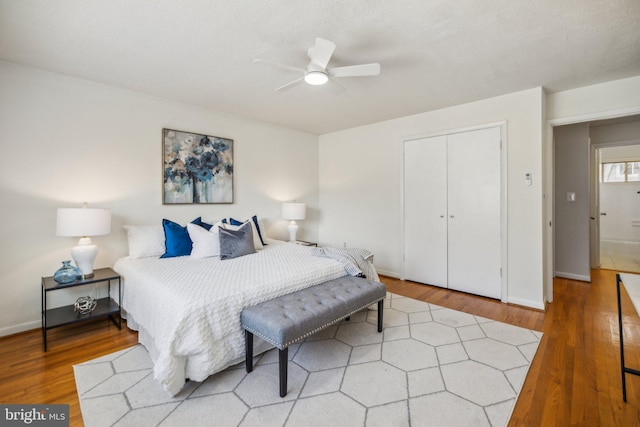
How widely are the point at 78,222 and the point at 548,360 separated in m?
3.92

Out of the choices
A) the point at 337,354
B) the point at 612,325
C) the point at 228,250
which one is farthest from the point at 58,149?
the point at 612,325

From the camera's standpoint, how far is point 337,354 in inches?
88.9

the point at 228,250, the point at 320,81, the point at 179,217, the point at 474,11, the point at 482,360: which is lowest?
the point at 482,360

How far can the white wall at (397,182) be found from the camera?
315cm

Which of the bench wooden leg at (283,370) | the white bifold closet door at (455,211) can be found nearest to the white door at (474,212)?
the white bifold closet door at (455,211)

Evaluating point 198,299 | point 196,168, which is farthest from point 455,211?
point 196,168

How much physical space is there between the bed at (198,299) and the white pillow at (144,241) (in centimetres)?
8

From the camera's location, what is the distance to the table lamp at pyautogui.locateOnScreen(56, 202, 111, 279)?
96.5 inches

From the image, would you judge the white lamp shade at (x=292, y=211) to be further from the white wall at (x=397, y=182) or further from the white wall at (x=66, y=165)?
the white wall at (x=66, y=165)

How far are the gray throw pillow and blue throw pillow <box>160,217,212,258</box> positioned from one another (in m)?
0.41

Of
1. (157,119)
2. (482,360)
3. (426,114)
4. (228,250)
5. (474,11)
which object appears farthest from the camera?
(426,114)

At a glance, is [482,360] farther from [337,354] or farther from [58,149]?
[58,149]

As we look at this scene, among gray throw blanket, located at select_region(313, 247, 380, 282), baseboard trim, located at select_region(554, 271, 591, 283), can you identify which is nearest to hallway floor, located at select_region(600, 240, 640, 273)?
baseboard trim, located at select_region(554, 271, 591, 283)

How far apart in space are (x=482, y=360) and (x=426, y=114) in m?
3.03
